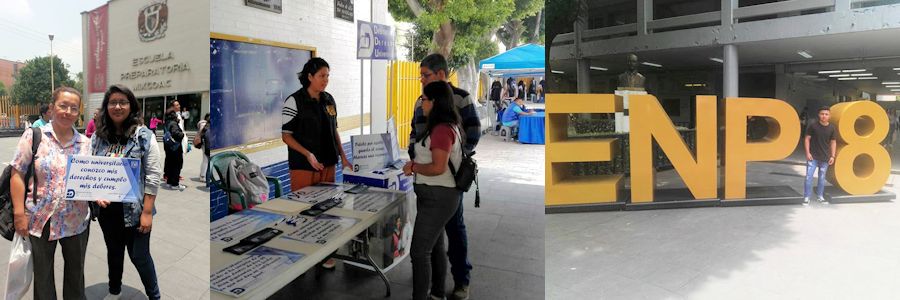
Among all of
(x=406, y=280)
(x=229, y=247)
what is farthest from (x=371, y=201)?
(x=229, y=247)

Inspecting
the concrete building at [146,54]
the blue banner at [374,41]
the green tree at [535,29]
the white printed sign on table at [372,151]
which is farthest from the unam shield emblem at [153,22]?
the green tree at [535,29]

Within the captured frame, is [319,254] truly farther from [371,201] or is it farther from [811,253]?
[811,253]

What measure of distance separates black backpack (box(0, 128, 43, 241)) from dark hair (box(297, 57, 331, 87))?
0.42 metres

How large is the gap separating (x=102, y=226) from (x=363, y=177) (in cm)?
89

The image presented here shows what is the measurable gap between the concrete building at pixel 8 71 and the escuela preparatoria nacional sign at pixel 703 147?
397 centimetres

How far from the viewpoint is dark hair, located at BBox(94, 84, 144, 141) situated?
0.65 metres

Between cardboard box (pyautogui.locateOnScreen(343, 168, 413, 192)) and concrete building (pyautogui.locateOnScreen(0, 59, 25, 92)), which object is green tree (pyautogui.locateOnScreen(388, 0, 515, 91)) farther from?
concrete building (pyautogui.locateOnScreen(0, 59, 25, 92))

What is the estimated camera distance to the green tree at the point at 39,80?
2.08ft

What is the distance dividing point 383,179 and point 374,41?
1.81 feet

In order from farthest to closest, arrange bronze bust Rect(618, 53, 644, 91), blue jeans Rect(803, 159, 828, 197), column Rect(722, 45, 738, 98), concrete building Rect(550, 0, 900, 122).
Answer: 1. column Rect(722, 45, 738, 98)
2. concrete building Rect(550, 0, 900, 122)
3. bronze bust Rect(618, 53, 644, 91)
4. blue jeans Rect(803, 159, 828, 197)

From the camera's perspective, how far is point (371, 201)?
153 centimetres

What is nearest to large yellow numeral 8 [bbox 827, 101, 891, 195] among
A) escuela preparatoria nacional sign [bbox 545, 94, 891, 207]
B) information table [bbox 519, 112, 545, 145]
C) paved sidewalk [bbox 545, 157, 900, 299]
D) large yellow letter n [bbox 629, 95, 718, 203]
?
escuela preparatoria nacional sign [bbox 545, 94, 891, 207]

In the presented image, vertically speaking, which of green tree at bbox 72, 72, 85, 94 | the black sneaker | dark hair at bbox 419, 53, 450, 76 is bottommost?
the black sneaker

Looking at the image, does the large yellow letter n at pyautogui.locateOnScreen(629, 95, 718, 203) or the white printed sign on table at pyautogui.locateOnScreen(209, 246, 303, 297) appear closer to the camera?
the white printed sign on table at pyautogui.locateOnScreen(209, 246, 303, 297)
